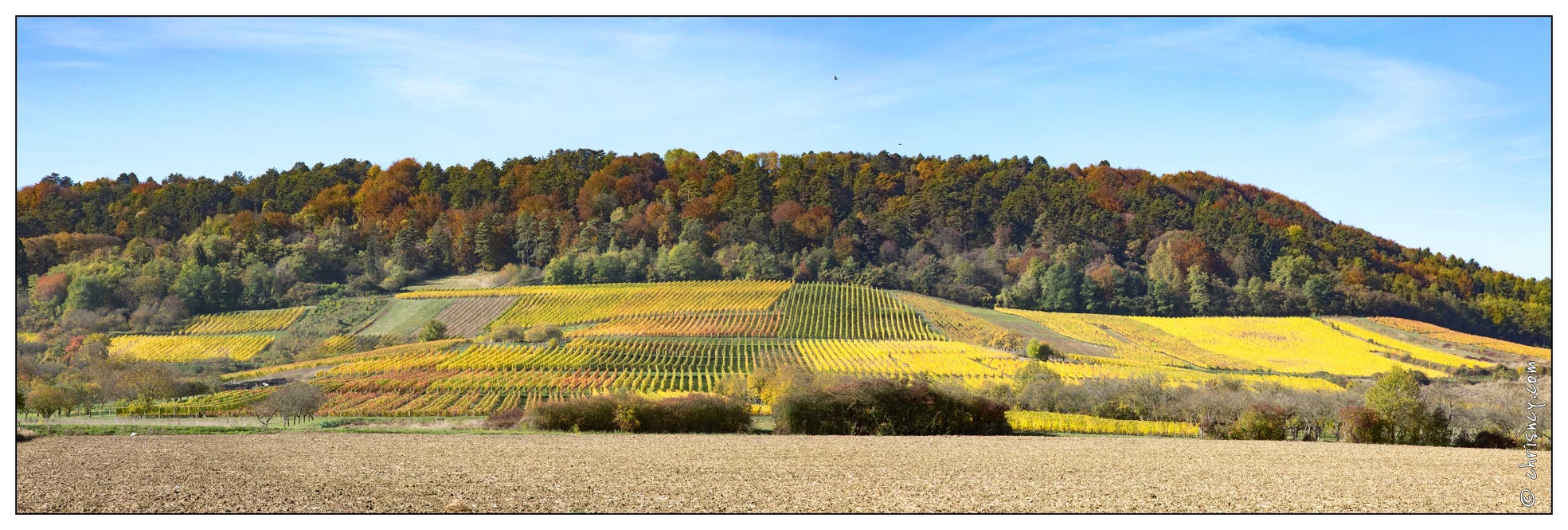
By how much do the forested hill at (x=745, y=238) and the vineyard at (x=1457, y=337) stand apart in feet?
9.27

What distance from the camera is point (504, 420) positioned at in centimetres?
3309

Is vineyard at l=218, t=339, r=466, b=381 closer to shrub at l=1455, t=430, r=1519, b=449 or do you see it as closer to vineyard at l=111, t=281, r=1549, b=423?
vineyard at l=111, t=281, r=1549, b=423

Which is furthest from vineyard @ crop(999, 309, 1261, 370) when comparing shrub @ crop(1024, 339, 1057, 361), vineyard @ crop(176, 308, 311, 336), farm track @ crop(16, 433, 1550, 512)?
vineyard @ crop(176, 308, 311, 336)

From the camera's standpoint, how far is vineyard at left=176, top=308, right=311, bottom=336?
77.5 metres

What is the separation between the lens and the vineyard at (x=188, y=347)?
66875 millimetres

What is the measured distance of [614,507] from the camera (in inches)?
611

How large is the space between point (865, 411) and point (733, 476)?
12174 millimetres

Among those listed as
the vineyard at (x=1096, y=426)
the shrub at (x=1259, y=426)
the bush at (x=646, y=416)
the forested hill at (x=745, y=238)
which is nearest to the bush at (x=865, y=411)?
the bush at (x=646, y=416)

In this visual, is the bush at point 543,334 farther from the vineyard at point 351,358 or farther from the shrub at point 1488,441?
the shrub at point 1488,441

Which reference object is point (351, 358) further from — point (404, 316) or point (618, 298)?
point (618, 298)

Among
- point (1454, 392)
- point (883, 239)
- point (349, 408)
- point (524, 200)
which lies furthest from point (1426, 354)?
point (524, 200)

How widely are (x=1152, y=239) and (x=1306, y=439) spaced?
74.2 m

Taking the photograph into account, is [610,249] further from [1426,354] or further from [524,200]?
[1426,354]

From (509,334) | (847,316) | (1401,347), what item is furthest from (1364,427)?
(509,334)
